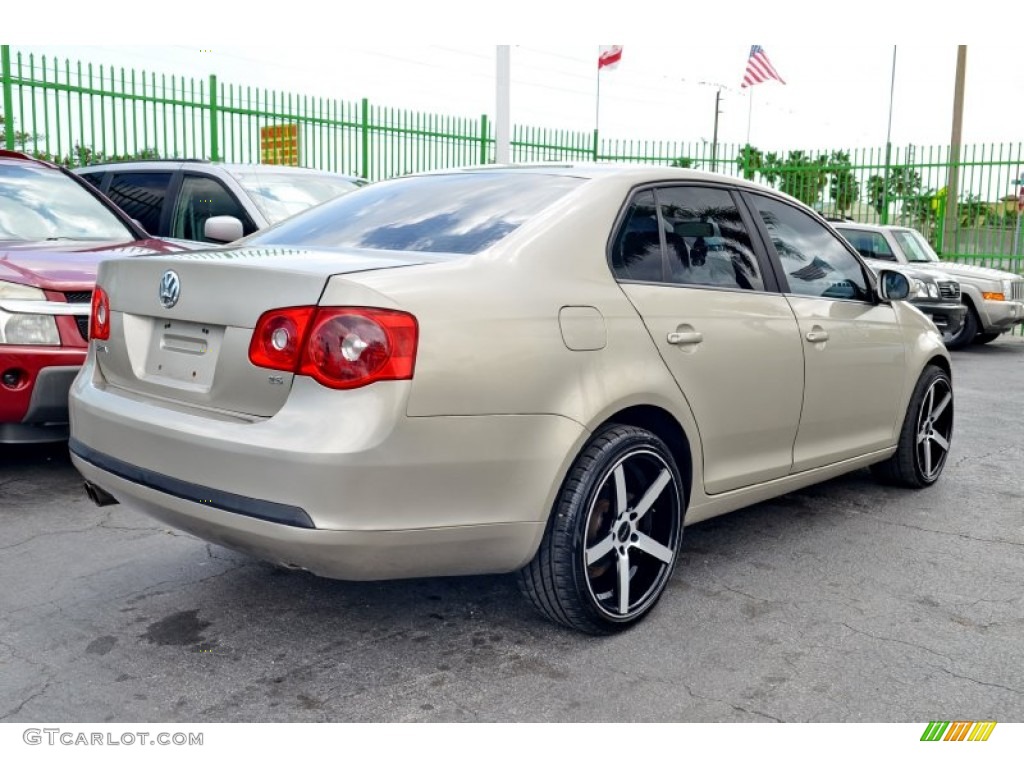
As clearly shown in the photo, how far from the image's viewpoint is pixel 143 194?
7.90 m

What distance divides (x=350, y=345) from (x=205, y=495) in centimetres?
63

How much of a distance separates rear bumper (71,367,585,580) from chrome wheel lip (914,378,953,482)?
297cm

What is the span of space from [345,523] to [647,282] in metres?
1.43

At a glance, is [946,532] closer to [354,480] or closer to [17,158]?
[354,480]

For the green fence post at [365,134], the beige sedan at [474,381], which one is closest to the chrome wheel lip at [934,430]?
the beige sedan at [474,381]

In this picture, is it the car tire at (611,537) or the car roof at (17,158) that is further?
the car roof at (17,158)

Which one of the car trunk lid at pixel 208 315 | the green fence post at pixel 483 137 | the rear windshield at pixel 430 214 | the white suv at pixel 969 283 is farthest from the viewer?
the green fence post at pixel 483 137

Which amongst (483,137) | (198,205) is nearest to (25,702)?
(198,205)

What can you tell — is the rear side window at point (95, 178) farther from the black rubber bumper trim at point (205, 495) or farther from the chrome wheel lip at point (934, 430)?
the chrome wheel lip at point (934, 430)

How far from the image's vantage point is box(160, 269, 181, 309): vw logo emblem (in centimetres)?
310

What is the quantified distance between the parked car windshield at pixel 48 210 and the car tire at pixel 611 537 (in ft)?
13.1

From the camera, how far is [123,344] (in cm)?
330

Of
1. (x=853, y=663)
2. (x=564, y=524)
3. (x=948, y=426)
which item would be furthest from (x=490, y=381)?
(x=948, y=426)

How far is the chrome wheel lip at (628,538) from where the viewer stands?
3.23 meters
